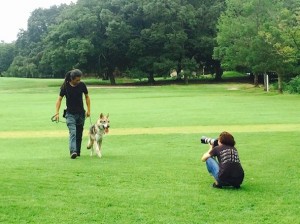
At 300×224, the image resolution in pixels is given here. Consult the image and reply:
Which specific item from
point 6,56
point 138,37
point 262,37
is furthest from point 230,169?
point 6,56

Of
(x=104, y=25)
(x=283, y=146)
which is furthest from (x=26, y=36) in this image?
(x=283, y=146)

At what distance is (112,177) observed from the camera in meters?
9.85

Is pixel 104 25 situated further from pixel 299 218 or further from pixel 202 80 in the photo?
pixel 299 218

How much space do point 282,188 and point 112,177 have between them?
3.14 m

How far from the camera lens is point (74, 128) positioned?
40.8 ft

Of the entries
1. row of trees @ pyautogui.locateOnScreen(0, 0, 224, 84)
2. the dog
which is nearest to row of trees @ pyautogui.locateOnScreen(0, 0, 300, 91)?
row of trees @ pyautogui.locateOnScreen(0, 0, 224, 84)

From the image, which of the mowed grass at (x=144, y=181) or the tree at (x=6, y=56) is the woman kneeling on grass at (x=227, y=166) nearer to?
the mowed grass at (x=144, y=181)

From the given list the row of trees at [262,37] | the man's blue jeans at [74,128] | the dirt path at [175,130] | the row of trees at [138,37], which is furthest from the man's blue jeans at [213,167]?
the row of trees at [138,37]

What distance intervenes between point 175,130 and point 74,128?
781 cm

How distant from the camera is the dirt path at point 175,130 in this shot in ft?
62.0

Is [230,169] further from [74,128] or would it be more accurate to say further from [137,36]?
[137,36]

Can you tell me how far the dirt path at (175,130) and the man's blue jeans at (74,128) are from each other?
5955 mm

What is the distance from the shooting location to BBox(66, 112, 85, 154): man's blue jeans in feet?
40.6

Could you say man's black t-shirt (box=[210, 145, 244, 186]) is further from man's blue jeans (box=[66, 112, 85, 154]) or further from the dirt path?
the dirt path
